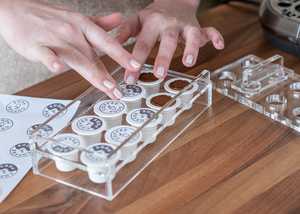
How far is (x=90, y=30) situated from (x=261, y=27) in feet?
1.32

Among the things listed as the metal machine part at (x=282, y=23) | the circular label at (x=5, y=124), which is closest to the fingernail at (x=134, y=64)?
the circular label at (x=5, y=124)

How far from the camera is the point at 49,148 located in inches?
28.1

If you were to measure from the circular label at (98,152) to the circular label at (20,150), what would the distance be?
0.12 m

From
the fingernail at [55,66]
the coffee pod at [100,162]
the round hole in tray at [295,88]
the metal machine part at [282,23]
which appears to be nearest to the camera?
the coffee pod at [100,162]

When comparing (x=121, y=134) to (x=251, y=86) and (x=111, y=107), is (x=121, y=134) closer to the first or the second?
(x=111, y=107)

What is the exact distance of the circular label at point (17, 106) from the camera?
86 centimetres

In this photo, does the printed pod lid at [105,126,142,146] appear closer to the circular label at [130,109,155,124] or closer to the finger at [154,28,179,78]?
the circular label at [130,109,155,124]

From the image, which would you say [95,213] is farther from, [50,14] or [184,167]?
[50,14]

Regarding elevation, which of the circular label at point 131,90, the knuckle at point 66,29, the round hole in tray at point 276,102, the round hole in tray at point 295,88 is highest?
the knuckle at point 66,29

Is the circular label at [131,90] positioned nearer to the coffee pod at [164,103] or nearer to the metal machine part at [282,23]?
the coffee pod at [164,103]

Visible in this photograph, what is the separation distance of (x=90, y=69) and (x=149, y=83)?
3.9 inches

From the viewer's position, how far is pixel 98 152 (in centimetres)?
68

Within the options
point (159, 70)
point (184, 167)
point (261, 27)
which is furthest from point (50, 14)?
point (261, 27)

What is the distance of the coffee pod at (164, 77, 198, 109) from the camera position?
0.82m
